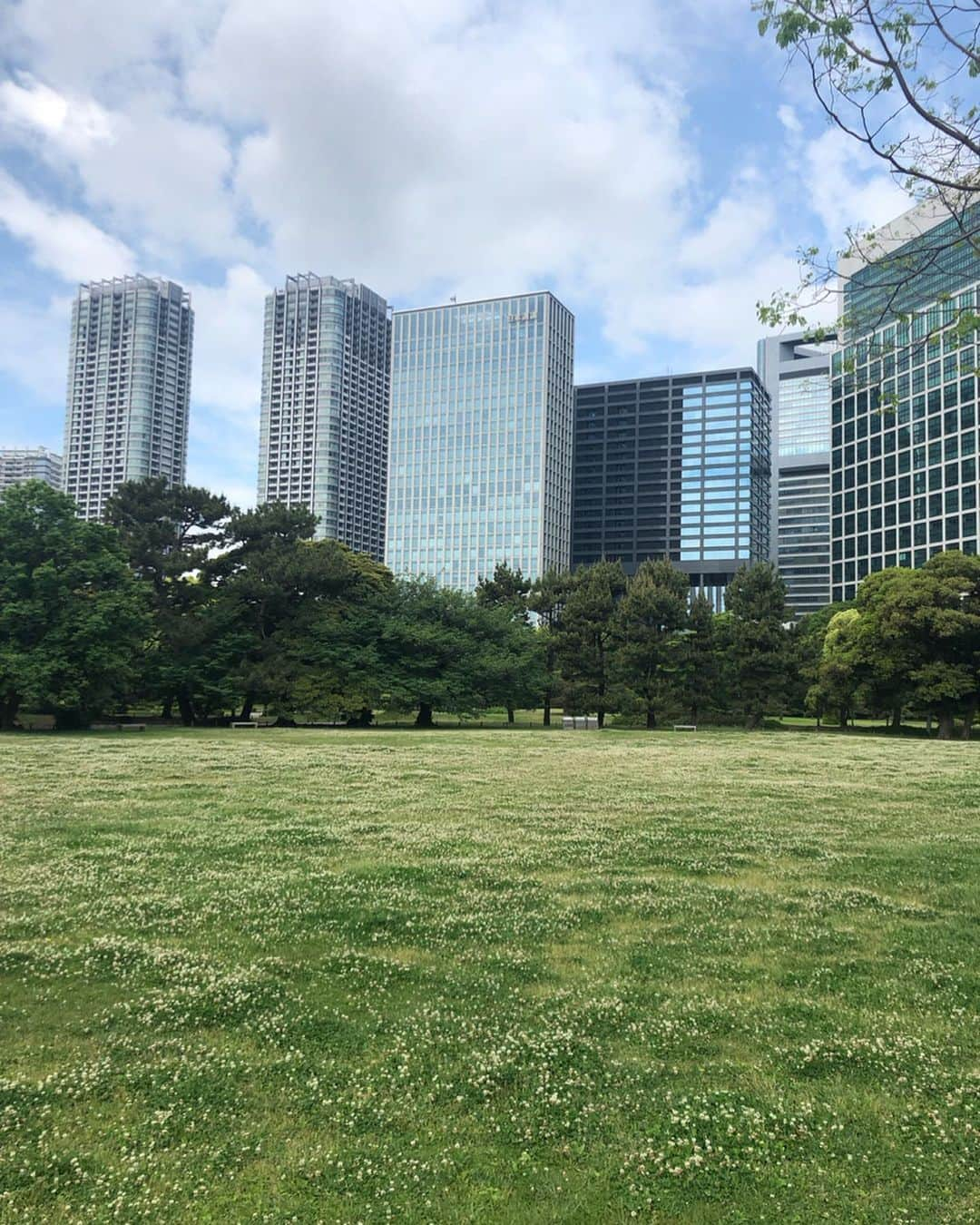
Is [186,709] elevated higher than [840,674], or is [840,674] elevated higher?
[840,674]

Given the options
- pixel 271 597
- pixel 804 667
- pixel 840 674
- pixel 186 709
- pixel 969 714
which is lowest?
pixel 186 709

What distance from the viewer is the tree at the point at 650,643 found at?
53844mm

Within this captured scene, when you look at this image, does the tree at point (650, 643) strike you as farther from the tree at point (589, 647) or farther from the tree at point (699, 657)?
the tree at point (589, 647)

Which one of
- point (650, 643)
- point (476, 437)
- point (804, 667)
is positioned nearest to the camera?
point (650, 643)

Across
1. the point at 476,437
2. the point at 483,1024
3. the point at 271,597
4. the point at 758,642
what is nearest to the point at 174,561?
the point at 271,597

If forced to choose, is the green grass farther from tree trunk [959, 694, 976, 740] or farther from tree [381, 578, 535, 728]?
tree trunk [959, 694, 976, 740]

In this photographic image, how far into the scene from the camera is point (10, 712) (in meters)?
40.5

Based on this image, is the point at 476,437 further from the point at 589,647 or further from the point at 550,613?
the point at 589,647

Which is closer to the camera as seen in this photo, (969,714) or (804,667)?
(969,714)

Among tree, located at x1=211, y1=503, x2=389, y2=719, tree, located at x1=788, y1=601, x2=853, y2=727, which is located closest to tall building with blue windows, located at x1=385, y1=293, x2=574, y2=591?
tree, located at x1=788, y1=601, x2=853, y2=727

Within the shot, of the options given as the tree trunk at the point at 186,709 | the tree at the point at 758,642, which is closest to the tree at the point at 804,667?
the tree at the point at 758,642

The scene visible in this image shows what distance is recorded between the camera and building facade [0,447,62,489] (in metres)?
177

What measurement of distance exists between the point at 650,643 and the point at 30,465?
175309 mm

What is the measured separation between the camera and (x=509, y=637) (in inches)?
2138
